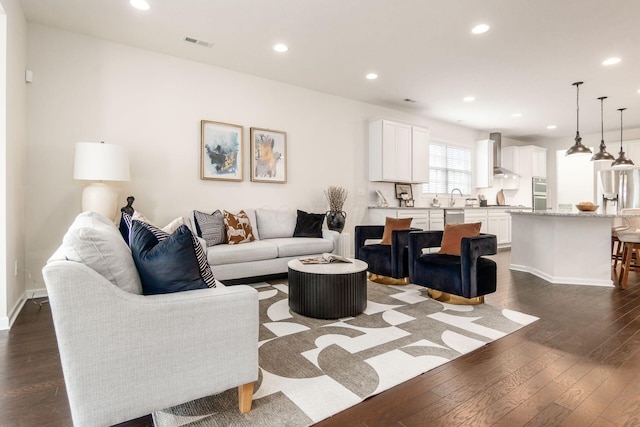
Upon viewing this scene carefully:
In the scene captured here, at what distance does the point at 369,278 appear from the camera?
434 cm

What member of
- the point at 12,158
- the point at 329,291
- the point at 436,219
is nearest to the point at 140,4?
the point at 12,158

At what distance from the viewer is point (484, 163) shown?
315 inches

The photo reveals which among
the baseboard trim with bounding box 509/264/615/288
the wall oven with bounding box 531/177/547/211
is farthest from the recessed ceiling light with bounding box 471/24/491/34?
the wall oven with bounding box 531/177/547/211

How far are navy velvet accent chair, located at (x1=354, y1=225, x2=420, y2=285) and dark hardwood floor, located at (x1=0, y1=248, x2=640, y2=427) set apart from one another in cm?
141

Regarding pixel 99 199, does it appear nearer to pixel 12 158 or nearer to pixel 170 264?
pixel 12 158

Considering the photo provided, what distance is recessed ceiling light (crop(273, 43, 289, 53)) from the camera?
3967 mm

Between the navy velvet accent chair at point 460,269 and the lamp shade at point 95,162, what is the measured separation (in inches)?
123

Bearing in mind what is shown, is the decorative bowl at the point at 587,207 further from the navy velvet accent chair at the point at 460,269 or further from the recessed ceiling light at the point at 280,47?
the recessed ceiling light at the point at 280,47

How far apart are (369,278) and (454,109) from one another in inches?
157

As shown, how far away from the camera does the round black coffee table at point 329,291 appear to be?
2.83 meters

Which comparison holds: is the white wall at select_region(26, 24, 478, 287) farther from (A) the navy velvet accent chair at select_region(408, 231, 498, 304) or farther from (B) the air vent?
(A) the navy velvet accent chair at select_region(408, 231, 498, 304)

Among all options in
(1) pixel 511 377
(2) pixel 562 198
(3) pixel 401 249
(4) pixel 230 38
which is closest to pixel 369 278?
(3) pixel 401 249

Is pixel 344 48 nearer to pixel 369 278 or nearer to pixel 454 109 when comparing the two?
pixel 369 278

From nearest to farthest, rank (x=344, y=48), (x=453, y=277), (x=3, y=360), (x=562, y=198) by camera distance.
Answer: (x=3, y=360), (x=453, y=277), (x=344, y=48), (x=562, y=198)
